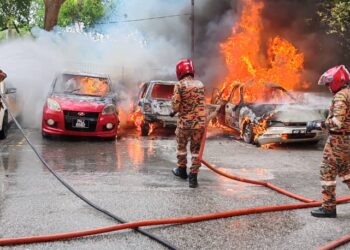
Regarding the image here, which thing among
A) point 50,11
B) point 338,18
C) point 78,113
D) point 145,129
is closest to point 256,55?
point 338,18

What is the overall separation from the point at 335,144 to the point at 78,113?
6.56 m

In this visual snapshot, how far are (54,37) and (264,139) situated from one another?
11.0 m

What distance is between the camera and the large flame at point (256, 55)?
16264mm

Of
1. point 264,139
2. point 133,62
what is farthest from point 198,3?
point 264,139

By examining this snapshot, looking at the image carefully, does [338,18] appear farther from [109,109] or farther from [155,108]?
[109,109]

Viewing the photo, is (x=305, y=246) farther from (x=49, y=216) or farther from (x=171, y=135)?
(x=171, y=135)

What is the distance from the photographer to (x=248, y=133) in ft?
36.1

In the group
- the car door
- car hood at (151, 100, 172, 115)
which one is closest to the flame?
car hood at (151, 100, 172, 115)

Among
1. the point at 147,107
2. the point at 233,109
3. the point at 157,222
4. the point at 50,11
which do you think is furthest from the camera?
the point at 50,11

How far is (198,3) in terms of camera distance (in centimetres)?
2256

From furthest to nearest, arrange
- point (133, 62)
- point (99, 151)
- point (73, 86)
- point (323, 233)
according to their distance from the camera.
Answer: point (133, 62)
point (73, 86)
point (99, 151)
point (323, 233)

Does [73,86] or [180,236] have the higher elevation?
[73,86]

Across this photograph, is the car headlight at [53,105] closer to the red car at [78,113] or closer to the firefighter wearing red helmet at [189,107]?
the red car at [78,113]

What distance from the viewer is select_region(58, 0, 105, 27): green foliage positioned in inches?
1168
